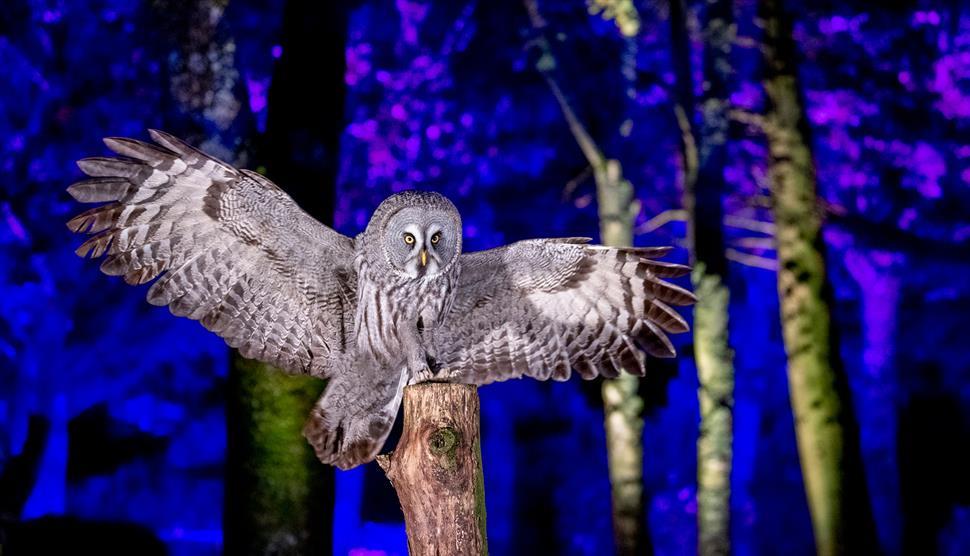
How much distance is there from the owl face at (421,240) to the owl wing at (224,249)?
0.29m

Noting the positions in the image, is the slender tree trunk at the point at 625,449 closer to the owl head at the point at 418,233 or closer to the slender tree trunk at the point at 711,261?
the slender tree trunk at the point at 711,261

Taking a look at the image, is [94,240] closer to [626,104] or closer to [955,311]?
[626,104]

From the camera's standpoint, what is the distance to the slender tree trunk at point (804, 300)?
5.89m

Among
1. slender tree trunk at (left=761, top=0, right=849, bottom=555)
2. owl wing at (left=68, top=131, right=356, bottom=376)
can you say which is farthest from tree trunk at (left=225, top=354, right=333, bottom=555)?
slender tree trunk at (left=761, top=0, right=849, bottom=555)

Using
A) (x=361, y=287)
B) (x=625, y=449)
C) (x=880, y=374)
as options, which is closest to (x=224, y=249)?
(x=361, y=287)

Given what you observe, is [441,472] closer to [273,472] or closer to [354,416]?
[354,416]

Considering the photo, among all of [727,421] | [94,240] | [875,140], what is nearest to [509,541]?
[727,421]

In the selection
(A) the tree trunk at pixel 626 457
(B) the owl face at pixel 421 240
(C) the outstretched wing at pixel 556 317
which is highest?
(B) the owl face at pixel 421 240

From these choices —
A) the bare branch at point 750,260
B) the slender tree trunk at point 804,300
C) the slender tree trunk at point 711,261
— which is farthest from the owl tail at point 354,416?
the bare branch at point 750,260

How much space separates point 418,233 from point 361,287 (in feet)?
1.22

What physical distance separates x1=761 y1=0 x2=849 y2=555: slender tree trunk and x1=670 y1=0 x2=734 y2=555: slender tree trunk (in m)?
0.68

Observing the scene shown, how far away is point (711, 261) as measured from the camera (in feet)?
23.9

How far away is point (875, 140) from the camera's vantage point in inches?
424

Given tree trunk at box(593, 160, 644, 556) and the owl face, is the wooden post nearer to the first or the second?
the owl face
